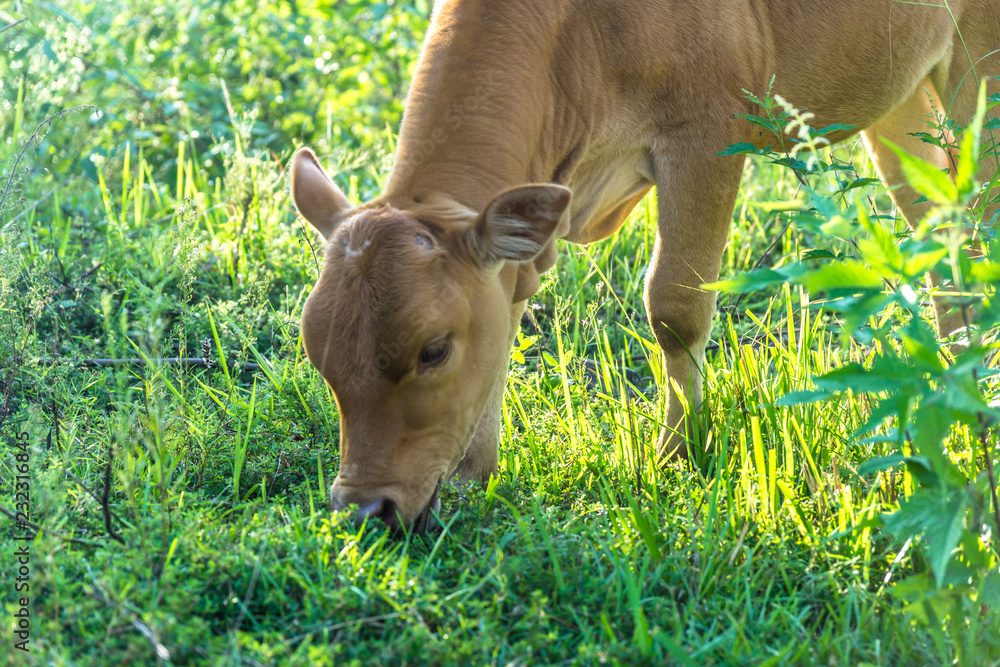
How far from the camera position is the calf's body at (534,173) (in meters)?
2.51

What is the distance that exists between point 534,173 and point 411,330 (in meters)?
1.00

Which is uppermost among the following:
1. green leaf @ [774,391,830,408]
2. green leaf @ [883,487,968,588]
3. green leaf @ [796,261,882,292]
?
green leaf @ [796,261,882,292]

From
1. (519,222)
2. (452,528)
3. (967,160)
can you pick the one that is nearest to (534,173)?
(519,222)

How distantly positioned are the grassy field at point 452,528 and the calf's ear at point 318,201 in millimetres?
449

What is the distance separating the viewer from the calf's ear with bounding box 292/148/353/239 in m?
2.94

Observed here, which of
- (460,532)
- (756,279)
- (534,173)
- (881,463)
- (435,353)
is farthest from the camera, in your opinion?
(534,173)

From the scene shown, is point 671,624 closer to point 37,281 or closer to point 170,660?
point 170,660

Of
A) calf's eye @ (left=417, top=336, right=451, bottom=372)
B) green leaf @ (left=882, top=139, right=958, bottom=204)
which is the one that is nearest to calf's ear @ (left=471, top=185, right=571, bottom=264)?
calf's eye @ (left=417, top=336, right=451, bottom=372)

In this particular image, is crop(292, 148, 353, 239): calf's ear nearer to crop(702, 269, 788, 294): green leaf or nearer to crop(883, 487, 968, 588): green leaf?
crop(702, 269, 788, 294): green leaf

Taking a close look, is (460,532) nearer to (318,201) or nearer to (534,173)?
(318,201)

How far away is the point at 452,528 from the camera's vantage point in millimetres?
2709

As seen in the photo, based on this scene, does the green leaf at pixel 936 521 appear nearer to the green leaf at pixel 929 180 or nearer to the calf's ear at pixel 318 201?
the green leaf at pixel 929 180

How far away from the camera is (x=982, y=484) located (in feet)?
6.74

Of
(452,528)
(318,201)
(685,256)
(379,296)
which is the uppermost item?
(318,201)
